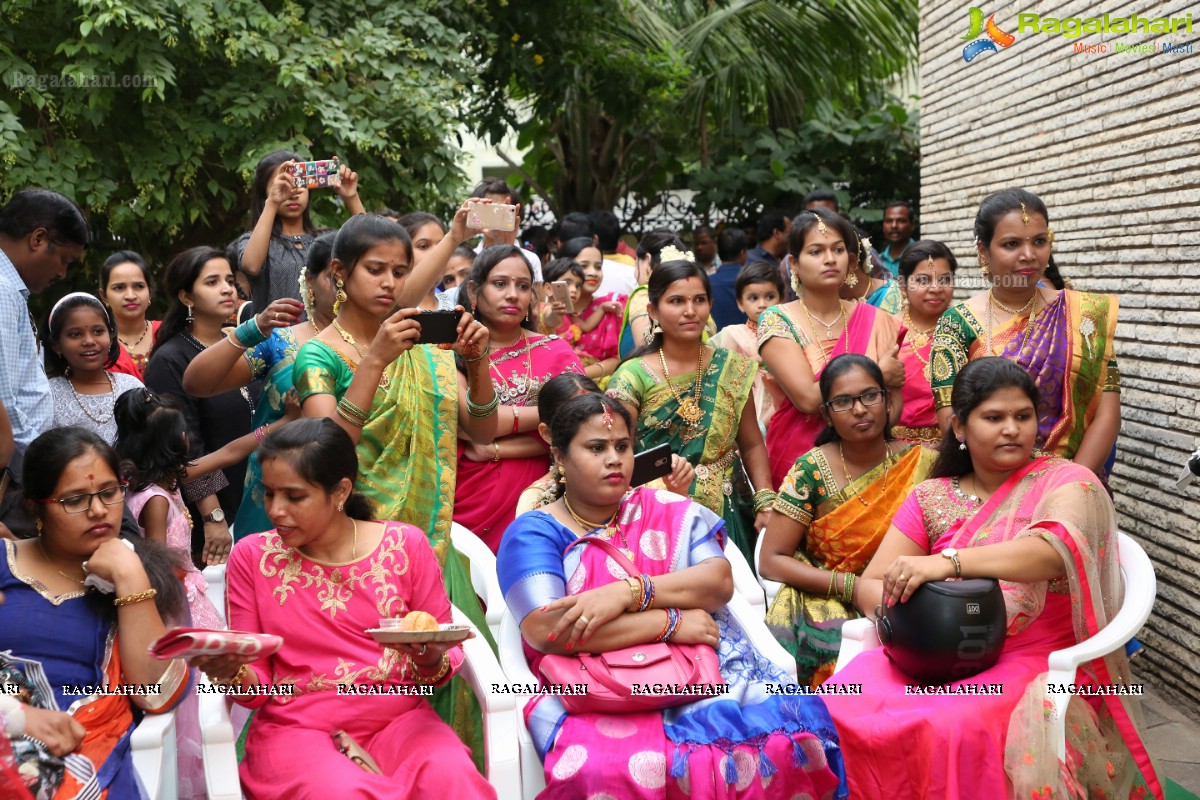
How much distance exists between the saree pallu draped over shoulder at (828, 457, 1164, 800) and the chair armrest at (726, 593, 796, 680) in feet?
0.51

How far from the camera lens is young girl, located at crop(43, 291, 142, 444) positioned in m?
4.02

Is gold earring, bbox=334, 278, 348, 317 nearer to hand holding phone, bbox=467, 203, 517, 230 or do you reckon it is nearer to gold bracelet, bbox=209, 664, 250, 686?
hand holding phone, bbox=467, 203, 517, 230

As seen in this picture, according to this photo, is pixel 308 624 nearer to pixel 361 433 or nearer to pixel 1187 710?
pixel 361 433

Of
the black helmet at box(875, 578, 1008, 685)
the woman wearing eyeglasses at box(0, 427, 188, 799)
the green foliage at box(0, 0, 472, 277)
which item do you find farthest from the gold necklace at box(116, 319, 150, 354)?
the black helmet at box(875, 578, 1008, 685)

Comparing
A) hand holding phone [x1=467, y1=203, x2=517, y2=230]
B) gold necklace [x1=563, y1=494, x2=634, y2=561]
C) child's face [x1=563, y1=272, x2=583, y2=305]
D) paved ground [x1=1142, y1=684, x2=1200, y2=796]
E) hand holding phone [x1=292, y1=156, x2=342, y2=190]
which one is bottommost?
paved ground [x1=1142, y1=684, x2=1200, y2=796]

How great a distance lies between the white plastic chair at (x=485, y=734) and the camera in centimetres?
279

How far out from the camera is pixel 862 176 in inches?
445

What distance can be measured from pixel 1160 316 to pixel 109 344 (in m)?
4.15

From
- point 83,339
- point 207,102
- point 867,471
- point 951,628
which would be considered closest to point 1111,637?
point 951,628

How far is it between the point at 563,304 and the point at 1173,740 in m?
3.08

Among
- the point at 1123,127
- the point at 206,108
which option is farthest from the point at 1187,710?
the point at 206,108

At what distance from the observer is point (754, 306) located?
5844 mm

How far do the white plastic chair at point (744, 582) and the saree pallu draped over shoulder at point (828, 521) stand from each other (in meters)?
0.22

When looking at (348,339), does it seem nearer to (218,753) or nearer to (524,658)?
(524,658)
